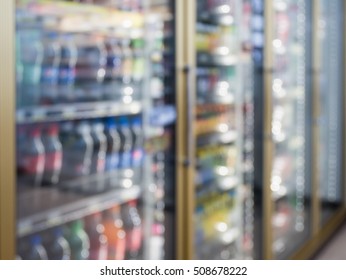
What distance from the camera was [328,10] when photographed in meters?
4.95

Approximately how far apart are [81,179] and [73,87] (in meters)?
0.38

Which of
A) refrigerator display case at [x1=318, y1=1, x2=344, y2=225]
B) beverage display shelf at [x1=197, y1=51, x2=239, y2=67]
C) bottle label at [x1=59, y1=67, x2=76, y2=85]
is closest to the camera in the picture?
bottle label at [x1=59, y1=67, x2=76, y2=85]

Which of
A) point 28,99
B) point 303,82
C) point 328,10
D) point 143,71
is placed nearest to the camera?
point 28,99

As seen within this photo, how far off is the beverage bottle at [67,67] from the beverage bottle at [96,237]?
581mm

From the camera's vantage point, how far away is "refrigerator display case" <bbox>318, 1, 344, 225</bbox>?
16.2 feet

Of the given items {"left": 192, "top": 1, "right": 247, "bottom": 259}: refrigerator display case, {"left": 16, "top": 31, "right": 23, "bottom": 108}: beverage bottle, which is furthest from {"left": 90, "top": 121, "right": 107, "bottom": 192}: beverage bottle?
{"left": 192, "top": 1, "right": 247, "bottom": 259}: refrigerator display case

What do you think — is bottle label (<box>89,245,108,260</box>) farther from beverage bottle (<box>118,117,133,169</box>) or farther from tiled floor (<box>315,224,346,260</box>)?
tiled floor (<box>315,224,346,260</box>)

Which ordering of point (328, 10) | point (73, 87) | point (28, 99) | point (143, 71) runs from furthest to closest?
point (328, 10) < point (143, 71) < point (73, 87) < point (28, 99)

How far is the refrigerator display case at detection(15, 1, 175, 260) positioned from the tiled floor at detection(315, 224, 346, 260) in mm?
2150

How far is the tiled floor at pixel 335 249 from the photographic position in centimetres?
429

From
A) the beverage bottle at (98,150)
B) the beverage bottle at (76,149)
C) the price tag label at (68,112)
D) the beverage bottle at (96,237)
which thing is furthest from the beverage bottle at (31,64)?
the beverage bottle at (96,237)

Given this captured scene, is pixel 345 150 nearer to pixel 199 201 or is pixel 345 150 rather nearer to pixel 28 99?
pixel 199 201

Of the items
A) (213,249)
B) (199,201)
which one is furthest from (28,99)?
(213,249)

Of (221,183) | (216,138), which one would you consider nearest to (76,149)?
(216,138)
